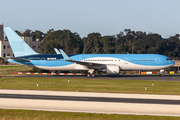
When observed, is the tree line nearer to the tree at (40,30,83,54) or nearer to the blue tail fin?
the tree at (40,30,83,54)

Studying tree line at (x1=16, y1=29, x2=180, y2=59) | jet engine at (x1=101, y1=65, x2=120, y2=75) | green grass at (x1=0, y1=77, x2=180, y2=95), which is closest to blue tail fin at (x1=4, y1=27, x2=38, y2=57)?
green grass at (x1=0, y1=77, x2=180, y2=95)

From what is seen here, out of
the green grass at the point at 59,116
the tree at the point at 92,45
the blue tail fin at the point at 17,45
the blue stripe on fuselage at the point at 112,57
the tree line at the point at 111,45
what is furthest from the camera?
the tree at the point at 92,45

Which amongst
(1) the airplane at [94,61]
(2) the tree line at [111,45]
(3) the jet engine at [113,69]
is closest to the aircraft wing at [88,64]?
(1) the airplane at [94,61]

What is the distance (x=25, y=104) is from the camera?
2148cm

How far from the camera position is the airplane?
4984 centimetres

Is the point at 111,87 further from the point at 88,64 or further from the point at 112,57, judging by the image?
the point at 112,57

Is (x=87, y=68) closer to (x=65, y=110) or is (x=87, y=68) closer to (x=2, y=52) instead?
(x=65, y=110)

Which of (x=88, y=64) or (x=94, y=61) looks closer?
(x=88, y=64)

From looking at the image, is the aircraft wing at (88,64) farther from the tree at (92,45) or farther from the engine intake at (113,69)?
the tree at (92,45)

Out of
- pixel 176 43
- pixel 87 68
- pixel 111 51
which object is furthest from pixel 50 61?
pixel 176 43

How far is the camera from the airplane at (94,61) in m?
49.8

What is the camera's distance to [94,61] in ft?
167

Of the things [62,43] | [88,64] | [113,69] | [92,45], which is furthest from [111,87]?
[92,45]

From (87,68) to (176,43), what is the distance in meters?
92.2
